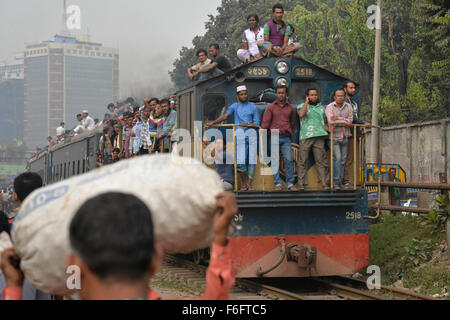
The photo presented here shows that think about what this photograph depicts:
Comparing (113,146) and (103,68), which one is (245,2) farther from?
(103,68)

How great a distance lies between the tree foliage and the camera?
67.1 ft

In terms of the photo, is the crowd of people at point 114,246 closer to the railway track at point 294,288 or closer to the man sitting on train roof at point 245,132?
the railway track at point 294,288

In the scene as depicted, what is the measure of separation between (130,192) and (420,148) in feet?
71.9

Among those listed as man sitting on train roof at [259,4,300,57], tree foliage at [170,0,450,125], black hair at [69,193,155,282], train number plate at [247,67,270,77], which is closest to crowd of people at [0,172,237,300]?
black hair at [69,193,155,282]

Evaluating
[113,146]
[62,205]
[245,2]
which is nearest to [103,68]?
[245,2]

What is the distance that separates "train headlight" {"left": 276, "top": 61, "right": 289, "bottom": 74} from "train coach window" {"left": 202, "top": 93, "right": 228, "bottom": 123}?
1.01m

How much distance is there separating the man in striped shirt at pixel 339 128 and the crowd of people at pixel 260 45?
1.28 m

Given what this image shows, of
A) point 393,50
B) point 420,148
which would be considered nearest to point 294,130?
point 420,148

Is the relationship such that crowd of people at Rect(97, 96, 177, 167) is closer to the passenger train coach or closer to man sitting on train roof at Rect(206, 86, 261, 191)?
the passenger train coach

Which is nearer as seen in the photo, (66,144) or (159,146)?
(159,146)

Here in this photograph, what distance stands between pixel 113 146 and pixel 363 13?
1798 centimetres

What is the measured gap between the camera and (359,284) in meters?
10.9

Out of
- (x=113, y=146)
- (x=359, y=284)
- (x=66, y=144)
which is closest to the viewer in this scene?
(x=359, y=284)

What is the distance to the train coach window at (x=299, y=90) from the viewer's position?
11203 millimetres
